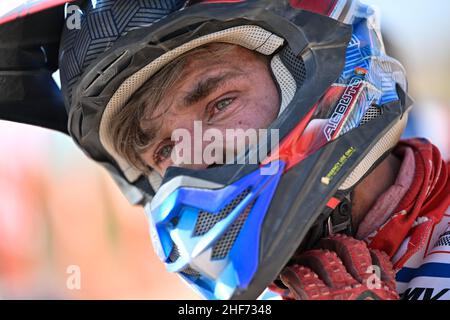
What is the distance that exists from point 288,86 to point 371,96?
9.0 inches

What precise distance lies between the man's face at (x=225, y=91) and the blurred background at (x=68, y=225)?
2472 mm

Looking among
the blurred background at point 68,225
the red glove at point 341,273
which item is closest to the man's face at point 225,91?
the red glove at point 341,273

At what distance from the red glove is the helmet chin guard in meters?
0.13

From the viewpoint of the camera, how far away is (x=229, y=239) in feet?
4.99

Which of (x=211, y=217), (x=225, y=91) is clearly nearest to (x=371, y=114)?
(x=225, y=91)

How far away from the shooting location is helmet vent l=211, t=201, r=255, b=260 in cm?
150

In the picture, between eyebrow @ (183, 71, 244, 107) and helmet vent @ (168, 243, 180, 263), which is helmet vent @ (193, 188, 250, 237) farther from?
eyebrow @ (183, 71, 244, 107)

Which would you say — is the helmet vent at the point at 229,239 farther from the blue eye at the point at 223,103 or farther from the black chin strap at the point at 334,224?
the blue eye at the point at 223,103

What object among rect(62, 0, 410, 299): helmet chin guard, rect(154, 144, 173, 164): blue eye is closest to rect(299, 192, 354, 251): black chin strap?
rect(62, 0, 410, 299): helmet chin guard

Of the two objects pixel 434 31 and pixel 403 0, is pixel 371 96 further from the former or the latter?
pixel 434 31

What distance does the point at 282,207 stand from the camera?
1547 mm

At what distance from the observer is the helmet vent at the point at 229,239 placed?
150cm

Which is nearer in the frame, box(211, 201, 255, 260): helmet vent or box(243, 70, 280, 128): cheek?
box(211, 201, 255, 260): helmet vent

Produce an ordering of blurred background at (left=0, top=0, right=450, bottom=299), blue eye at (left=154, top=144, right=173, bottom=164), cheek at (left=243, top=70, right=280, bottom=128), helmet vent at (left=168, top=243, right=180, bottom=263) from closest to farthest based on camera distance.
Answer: helmet vent at (left=168, top=243, right=180, bottom=263)
cheek at (left=243, top=70, right=280, bottom=128)
blue eye at (left=154, top=144, right=173, bottom=164)
blurred background at (left=0, top=0, right=450, bottom=299)
